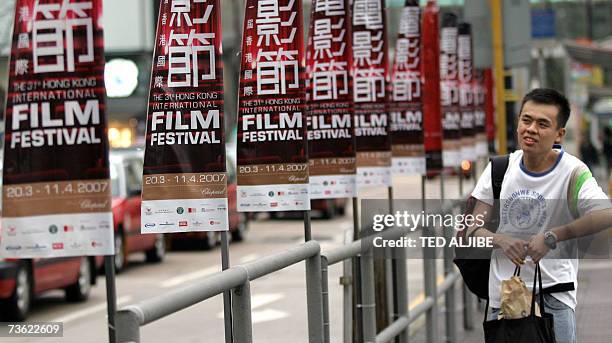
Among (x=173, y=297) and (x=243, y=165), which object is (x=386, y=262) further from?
(x=173, y=297)

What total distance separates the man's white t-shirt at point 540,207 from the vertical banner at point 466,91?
10.2 m

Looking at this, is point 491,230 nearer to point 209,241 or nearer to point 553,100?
point 553,100

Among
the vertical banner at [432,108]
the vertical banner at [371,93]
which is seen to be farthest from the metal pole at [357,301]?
the vertical banner at [432,108]

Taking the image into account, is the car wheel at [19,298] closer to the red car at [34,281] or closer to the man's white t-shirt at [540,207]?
the red car at [34,281]

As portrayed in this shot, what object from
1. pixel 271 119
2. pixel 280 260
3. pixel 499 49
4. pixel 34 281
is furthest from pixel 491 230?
pixel 499 49

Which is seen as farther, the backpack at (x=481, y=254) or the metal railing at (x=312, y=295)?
the backpack at (x=481, y=254)

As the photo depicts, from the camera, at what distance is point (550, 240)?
567 centimetres

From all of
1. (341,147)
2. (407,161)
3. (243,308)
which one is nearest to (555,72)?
(407,161)

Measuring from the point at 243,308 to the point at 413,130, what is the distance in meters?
6.03

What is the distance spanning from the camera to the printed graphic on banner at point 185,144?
20.9 feet

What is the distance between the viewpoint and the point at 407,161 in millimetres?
11664

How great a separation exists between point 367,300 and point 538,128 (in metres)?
2.78

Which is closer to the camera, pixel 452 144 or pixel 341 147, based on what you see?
pixel 341 147

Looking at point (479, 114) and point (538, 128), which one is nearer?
point (538, 128)
